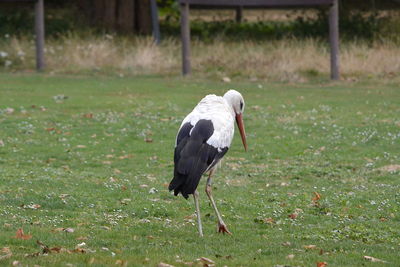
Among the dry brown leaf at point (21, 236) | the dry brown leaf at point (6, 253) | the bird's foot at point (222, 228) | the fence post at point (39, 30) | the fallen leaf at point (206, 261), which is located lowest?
the bird's foot at point (222, 228)

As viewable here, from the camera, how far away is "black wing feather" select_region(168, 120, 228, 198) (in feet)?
27.2

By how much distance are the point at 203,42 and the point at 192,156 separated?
21573 millimetres

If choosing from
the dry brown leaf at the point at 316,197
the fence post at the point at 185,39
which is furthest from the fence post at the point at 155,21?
the dry brown leaf at the point at 316,197

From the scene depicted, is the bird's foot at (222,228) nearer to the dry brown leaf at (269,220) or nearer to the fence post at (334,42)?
the dry brown leaf at (269,220)

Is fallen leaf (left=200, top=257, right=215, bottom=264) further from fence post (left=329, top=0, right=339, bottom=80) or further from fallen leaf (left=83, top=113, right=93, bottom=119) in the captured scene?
fence post (left=329, top=0, right=339, bottom=80)

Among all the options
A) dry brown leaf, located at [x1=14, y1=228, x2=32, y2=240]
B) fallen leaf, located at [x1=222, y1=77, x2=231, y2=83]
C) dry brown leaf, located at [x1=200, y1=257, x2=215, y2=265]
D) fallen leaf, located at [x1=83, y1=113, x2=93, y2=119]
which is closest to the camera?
dry brown leaf, located at [x1=200, y1=257, x2=215, y2=265]

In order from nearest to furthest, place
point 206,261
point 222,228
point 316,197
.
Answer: point 206,261
point 222,228
point 316,197

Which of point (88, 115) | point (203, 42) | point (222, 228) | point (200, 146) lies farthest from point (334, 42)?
point (200, 146)

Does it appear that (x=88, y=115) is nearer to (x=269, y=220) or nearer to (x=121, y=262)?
(x=269, y=220)

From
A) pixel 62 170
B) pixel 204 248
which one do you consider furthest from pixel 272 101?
pixel 204 248

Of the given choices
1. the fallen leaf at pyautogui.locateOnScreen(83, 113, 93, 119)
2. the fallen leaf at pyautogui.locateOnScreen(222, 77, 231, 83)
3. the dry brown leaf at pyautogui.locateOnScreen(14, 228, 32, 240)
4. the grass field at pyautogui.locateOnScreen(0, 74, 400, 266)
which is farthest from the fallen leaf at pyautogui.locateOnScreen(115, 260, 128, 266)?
the fallen leaf at pyautogui.locateOnScreen(222, 77, 231, 83)

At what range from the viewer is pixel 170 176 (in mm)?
12617

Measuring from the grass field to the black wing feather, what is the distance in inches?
22.5

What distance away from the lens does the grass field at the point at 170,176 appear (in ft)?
26.2
